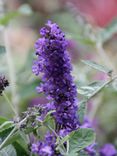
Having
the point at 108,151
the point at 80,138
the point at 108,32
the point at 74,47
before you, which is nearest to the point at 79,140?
the point at 80,138

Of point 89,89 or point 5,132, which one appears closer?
point 5,132

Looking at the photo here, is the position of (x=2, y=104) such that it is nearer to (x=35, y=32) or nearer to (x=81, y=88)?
(x=81, y=88)

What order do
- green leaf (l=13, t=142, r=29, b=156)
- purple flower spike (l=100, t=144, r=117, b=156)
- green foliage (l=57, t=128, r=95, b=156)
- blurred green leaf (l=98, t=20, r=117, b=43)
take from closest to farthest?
green foliage (l=57, t=128, r=95, b=156) < green leaf (l=13, t=142, r=29, b=156) < purple flower spike (l=100, t=144, r=117, b=156) < blurred green leaf (l=98, t=20, r=117, b=43)

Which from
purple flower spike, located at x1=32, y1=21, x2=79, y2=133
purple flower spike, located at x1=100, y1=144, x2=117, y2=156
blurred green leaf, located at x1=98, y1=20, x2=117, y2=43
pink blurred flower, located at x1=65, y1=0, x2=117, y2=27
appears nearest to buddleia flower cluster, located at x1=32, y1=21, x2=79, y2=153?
purple flower spike, located at x1=32, y1=21, x2=79, y2=133

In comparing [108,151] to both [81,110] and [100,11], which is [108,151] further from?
[100,11]

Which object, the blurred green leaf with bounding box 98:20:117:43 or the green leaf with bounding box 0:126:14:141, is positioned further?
the blurred green leaf with bounding box 98:20:117:43

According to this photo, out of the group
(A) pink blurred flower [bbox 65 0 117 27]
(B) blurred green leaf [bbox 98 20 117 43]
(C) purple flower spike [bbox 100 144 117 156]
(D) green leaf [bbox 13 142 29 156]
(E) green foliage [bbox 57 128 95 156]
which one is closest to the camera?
(E) green foliage [bbox 57 128 95 156]

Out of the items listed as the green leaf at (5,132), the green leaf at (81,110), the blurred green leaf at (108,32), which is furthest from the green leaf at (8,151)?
the blurred green leaf at (108,32)

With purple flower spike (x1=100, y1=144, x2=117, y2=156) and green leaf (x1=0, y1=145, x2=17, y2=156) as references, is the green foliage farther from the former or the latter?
purple flower spike (x1=100, y1=144, x2=117, y2=156)
